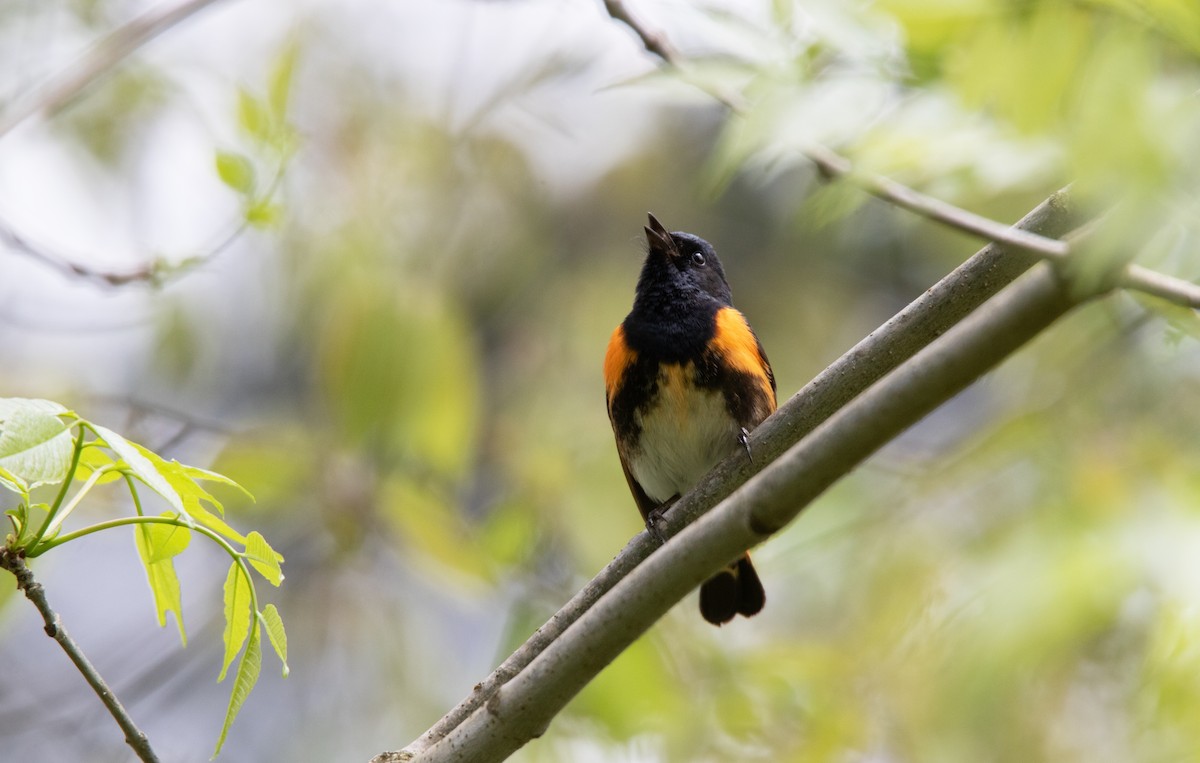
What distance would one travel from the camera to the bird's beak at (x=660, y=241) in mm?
4195

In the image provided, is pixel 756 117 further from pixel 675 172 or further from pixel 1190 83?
pixel 675 172

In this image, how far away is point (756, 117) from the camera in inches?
75.0

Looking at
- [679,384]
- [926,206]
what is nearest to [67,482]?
[926,206]

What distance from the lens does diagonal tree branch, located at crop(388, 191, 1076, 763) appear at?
6.73 feet

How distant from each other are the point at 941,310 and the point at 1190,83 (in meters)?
0.53

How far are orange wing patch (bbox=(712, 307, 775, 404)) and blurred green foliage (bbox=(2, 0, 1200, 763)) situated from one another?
1.66 feet

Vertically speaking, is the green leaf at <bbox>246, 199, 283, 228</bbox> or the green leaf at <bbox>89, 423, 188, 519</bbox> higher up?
the green leaf at <bbox>89, 423, 188, 519</bbox>

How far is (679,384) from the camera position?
12.1 feet

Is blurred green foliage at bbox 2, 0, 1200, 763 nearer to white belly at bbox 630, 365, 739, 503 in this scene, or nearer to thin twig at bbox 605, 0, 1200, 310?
thin twig at bbox 605, 0, 1200, 310

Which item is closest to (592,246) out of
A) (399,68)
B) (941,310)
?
(399,68)

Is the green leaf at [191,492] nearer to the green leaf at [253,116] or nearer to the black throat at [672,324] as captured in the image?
the green leaf at [253,116]

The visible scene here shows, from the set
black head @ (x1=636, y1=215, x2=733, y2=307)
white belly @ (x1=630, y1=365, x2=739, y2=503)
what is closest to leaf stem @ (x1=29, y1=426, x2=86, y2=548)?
white belly @ (x1=630, y1=365, x2=739, y2=503)

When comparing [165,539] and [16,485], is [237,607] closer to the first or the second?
[165,539]

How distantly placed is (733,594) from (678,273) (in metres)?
1.21
